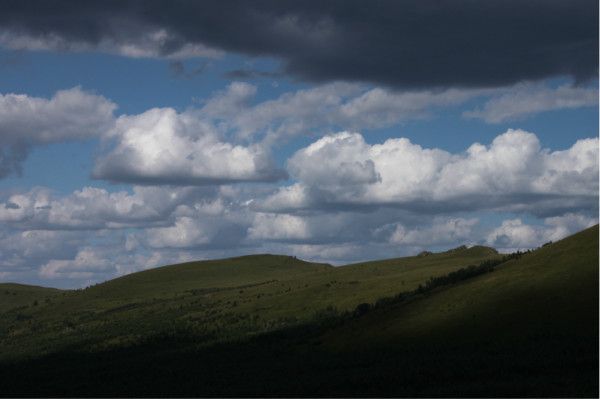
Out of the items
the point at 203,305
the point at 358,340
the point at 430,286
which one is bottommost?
the point at 358,340

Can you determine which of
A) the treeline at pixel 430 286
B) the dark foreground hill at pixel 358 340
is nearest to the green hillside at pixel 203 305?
the dark foreground hill at pixel 358 340

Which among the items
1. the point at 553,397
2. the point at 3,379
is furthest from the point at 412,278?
the point at 553,397

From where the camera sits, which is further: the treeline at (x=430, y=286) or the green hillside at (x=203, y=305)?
the green hillside at (x=203, y=305)

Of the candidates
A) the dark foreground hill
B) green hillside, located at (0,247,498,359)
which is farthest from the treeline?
green hillside, located at (0,247,498,359)

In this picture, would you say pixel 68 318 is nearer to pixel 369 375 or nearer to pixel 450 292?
pixel 450 292

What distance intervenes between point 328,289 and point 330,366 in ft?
175

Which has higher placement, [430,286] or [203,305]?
[430,286]

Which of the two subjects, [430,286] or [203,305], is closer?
[430,286]

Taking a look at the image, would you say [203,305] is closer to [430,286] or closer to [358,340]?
[430,286]

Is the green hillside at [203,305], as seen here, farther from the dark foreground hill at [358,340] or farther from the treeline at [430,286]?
the treeline at [430,286]

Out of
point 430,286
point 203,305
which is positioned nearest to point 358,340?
point 430,286

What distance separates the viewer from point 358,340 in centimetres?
6675

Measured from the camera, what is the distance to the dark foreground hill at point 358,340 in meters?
44.5

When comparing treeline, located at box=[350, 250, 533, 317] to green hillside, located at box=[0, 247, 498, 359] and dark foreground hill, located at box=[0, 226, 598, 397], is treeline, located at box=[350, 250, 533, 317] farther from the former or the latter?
green hillside, located at box=[0, 247, 498, 359]
